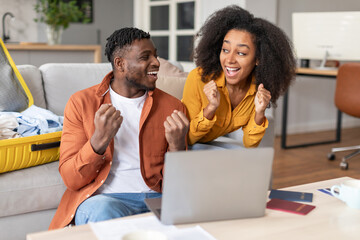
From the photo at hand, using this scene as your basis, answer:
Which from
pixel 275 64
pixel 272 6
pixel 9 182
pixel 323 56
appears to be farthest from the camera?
pixel 272 6

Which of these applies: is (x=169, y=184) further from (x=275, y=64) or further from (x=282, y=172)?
(x=282, y=172)

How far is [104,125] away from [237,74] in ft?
2.39

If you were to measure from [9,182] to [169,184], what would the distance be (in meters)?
0.98

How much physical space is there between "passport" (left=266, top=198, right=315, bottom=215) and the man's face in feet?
1.96

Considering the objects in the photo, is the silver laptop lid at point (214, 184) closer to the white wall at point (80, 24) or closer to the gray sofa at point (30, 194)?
the gray sofa at point (30, 194)

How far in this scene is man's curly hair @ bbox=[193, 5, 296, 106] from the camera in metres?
1.86

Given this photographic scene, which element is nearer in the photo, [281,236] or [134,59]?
[281,236]

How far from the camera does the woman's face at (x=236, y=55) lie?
5.98 ft

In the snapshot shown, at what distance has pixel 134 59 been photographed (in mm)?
1538

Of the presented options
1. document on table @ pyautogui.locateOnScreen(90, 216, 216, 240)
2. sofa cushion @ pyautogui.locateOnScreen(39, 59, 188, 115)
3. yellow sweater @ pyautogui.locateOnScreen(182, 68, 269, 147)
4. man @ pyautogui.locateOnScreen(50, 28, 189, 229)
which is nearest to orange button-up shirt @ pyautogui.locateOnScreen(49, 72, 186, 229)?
man @ pyautogui.locateOnScreen(50, 28, 189, 229)

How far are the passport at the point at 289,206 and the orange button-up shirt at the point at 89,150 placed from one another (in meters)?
0.46

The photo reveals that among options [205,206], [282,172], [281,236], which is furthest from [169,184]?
[282,172]

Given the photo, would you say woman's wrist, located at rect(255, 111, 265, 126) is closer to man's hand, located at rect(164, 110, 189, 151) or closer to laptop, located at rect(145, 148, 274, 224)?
man's hand, located at rect(164, 110, 189, 151)

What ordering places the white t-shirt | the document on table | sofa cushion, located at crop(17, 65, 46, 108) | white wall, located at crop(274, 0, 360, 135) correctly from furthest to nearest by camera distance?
white wall, located at crop(274, 0, 360, 135)
sofa cushion, located at crop(17, 65, 46, 108)
the white t-shirt
the document on table
